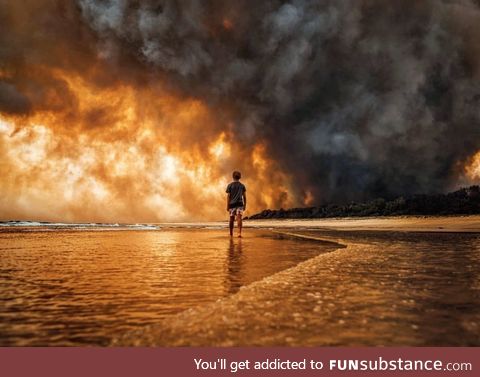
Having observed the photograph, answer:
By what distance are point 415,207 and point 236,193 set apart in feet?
58.6

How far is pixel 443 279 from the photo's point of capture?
13.6 feet

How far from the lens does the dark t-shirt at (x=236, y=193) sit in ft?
46.6

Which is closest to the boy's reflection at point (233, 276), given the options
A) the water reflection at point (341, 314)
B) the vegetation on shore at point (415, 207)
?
the water reflection at point (341, 314)

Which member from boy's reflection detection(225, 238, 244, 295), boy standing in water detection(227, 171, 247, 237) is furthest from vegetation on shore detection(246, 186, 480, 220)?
boy's reflection detection(225, 238, 244, 295)

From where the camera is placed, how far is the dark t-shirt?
1420 centimetres

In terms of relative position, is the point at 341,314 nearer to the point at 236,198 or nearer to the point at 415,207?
the point at 236,198

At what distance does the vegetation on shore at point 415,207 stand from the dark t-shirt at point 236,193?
15468 mm

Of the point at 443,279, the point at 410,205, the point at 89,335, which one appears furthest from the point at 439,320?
the point at 410,205

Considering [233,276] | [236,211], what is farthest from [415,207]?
[233,276]

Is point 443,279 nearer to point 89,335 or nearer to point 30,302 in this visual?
point 89,335

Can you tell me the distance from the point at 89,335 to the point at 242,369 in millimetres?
943

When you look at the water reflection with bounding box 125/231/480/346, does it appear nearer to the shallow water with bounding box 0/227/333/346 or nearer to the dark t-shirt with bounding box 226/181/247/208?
the shallow water with bounding box 0/227/333/346

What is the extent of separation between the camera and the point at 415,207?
88.9ft

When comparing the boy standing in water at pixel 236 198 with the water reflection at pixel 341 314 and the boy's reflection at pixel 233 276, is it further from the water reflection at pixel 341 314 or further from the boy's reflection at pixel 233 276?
the water reflection at pixel 341 314
